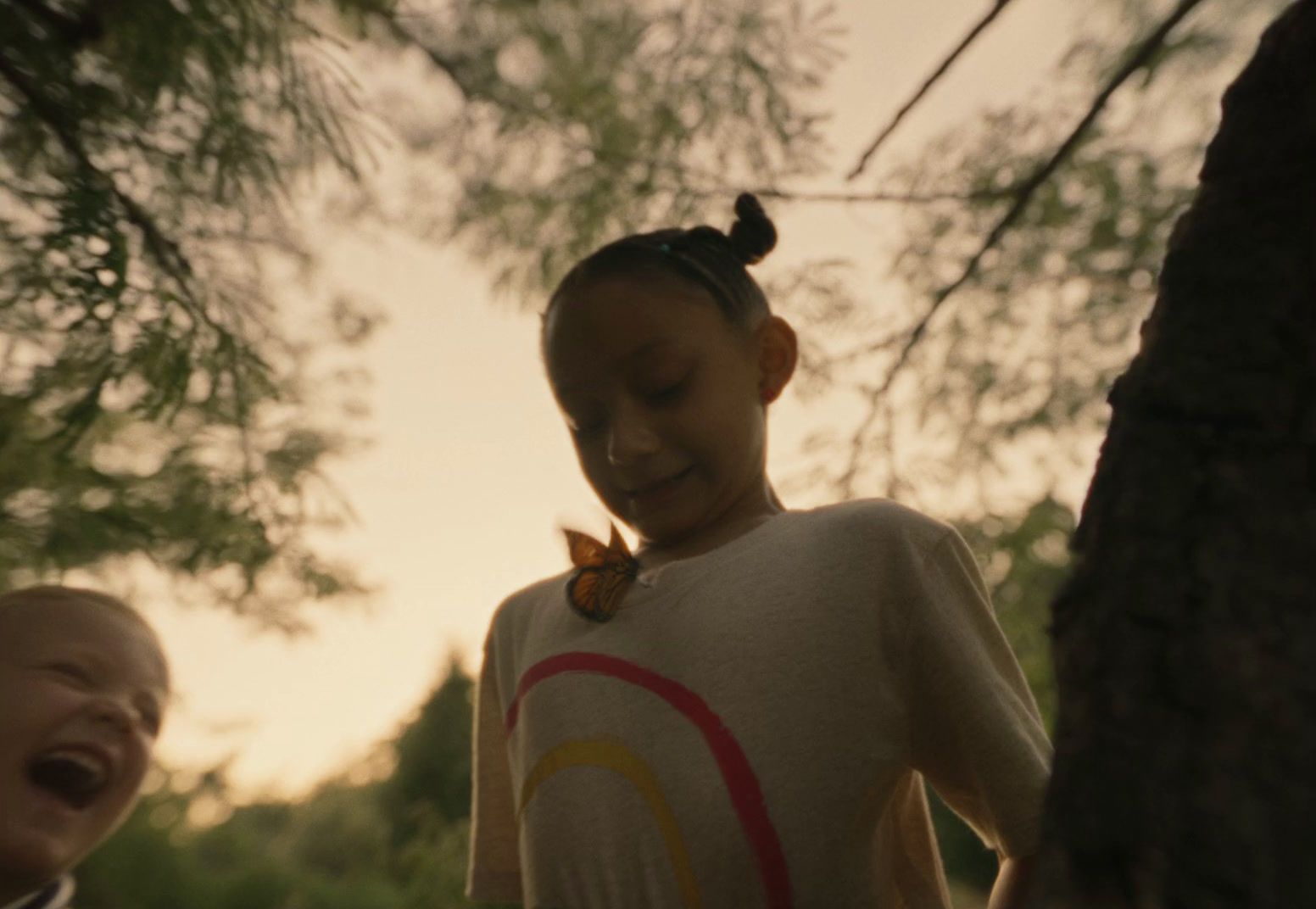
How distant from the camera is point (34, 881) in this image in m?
→ 1.55

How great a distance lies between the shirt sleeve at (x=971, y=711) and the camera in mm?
1098

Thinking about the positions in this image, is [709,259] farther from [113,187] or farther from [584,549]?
[113,187]

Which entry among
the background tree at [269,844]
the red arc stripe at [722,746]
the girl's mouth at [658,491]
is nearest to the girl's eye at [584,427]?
the girl's mouth at [658,491]

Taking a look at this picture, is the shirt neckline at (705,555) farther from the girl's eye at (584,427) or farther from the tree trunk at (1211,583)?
the tree trunk at (1211,583)

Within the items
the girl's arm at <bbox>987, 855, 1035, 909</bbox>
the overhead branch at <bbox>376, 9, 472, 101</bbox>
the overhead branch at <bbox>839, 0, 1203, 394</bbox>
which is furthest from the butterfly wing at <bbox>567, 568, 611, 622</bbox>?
the overhead branch at <bbox>376, 9, 472, 101</bbox>

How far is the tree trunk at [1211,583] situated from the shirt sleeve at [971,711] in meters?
0.41

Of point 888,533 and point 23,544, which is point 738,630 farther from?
point 23,544

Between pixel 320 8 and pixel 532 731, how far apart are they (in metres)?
2.19

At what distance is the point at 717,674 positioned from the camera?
4.00 ft

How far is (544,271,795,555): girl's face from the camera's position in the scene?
140 centimetres

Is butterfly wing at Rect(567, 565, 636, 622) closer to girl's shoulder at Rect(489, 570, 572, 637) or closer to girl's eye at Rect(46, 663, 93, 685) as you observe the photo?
girl's shoulder at Rect(489, 570, 572, 637)

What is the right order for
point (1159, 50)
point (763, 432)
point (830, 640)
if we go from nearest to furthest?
point (830, 640) → point (763, 432) → point (1159, 50)

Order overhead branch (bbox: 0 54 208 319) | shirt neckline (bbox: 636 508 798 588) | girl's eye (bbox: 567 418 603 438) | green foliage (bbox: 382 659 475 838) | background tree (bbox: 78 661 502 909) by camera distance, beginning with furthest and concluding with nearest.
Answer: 1. green foliage (bbox: 382 659 475 838)
2. background tree (bbox: 78 661 502 909)
3. overhead branch (bbox: 0 54 208 319)
4. girl's eye (bbox: 567 418 603 438)
5. shirt neckline (bbox: 636 508 798 588)

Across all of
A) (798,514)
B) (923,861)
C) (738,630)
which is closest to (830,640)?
(738,630)
